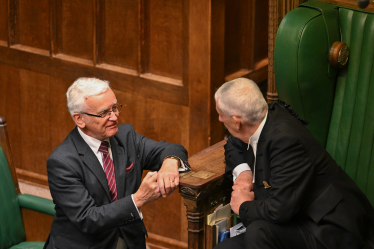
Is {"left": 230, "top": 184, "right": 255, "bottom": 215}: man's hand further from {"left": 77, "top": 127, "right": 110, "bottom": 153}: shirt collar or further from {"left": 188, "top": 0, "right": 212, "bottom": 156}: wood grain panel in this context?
{"left": 188, "top": 0, "right": 212, "bottom": 156}: wood grain panel

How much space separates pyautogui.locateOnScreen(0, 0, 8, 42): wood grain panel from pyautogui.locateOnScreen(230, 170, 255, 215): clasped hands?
221cm

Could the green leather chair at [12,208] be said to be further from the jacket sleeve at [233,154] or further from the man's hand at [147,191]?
the jacket sleeve at [233,154]

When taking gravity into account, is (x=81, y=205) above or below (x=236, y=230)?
above

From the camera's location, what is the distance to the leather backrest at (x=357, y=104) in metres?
2.51

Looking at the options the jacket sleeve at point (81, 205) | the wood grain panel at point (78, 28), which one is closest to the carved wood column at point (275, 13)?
the jacket sleeve at point (81, 205)

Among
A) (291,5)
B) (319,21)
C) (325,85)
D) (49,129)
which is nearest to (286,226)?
(325,85)

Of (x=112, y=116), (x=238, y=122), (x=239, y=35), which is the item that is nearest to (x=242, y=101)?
(x=238, y=122)

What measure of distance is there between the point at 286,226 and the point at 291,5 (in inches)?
42.4

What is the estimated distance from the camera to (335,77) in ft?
8.61

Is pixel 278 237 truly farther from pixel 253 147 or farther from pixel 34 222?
pixel 34 222

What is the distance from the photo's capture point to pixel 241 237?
2373 millimetres

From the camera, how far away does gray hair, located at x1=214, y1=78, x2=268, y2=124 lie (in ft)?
7.35

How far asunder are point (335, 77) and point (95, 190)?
3.74ft

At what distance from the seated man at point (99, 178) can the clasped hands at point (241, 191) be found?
236mm
